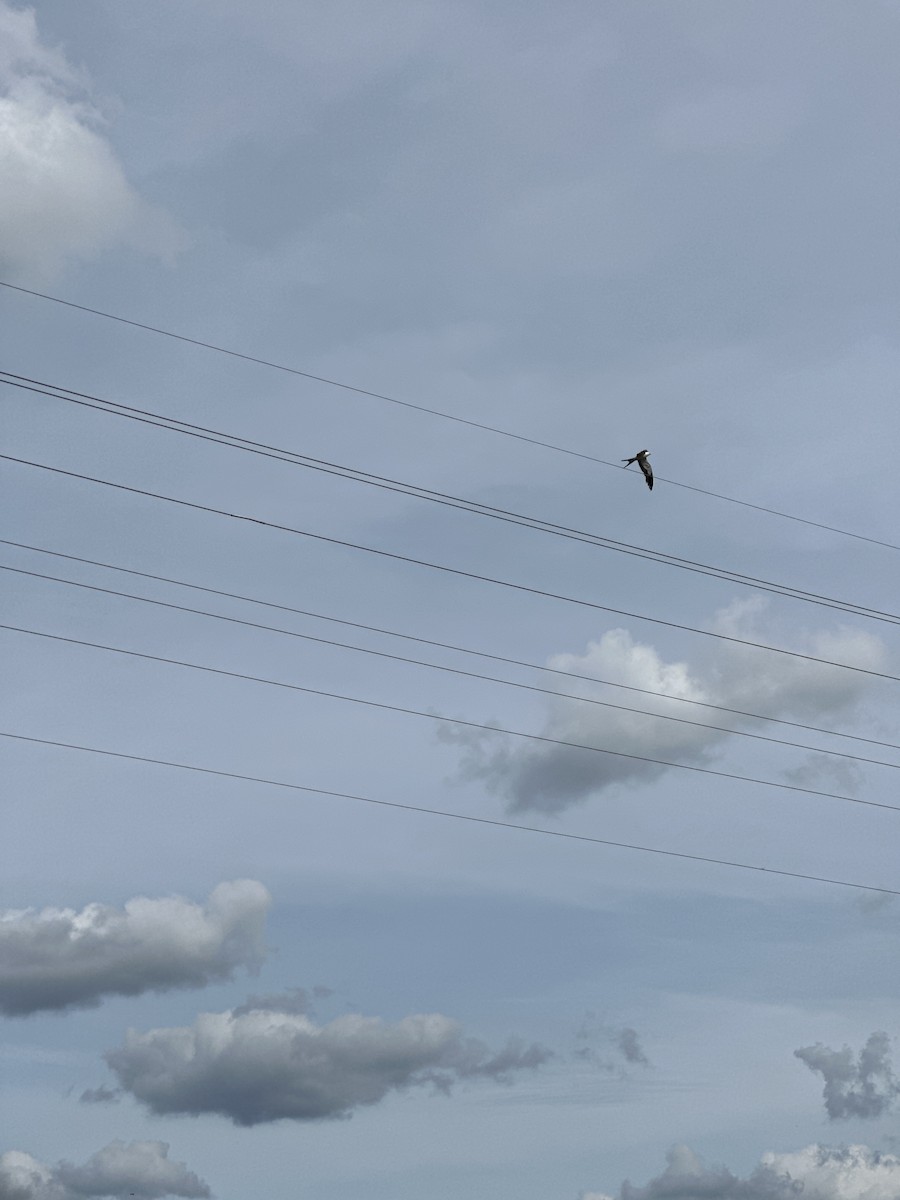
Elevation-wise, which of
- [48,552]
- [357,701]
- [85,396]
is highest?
[85,396]

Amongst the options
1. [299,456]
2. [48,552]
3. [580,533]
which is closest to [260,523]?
[299,456]

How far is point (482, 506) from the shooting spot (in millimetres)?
71062

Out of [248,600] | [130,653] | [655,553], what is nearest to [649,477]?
[655,553]

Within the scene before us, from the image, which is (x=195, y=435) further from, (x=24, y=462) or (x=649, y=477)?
(x=649, y=477)

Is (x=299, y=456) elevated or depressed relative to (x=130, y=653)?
elevated

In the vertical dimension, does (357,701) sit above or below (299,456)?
below

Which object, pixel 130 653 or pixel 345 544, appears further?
pixel 345 544

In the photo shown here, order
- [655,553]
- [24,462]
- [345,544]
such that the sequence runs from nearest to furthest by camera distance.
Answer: [24,462]
[345,544]
[655,553]

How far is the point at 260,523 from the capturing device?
66812 mm

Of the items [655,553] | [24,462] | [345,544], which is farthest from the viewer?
[655,553]

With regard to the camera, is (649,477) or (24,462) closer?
(24,462)

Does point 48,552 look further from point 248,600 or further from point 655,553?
point 655,553

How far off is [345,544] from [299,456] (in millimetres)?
4465

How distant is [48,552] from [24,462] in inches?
145
